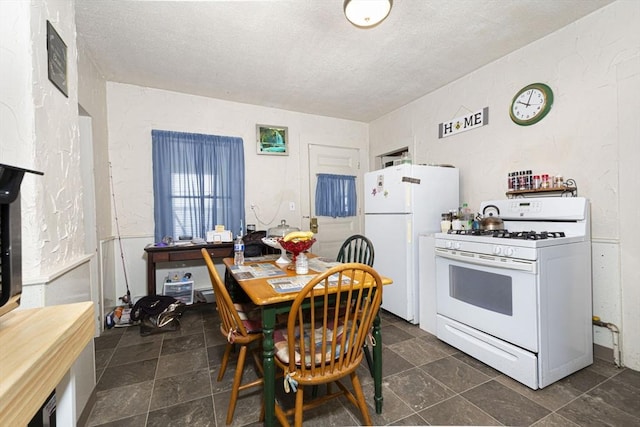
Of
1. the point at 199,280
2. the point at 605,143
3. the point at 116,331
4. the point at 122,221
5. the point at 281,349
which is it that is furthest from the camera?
the point at 199,280

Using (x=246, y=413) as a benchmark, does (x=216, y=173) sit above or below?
above

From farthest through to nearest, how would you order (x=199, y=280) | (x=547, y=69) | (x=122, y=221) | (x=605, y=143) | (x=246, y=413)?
(x=199, y=280), (x=122, y=221), (x=547, y=69), (x=605, y=143), (x=246, y=413)

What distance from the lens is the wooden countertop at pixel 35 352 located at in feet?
1.14

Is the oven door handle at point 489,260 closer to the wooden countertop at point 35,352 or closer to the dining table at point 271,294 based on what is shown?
the dining table at point 271,294

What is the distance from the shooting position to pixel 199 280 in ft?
11.0

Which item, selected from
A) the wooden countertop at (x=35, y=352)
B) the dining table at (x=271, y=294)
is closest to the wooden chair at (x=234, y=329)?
the dining table at (x=271, y=294)

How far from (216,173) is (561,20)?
3556 mm

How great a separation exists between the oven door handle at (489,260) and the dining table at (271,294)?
867 millimetres

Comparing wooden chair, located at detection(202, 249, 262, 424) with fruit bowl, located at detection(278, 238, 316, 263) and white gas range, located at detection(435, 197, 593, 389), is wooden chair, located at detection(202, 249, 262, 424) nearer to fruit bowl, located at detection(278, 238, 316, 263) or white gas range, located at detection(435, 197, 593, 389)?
fruit bowl, located at detection(278, 238, 316, 263)

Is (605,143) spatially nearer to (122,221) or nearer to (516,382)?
(516,382)

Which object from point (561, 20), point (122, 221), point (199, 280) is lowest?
point (199, 280)

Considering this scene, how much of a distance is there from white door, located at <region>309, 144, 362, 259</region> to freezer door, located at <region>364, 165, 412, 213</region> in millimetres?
1035

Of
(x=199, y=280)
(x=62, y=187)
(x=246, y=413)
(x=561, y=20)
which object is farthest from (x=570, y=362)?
(x=199, y=280)

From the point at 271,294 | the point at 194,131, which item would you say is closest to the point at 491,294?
the point at 271,294
